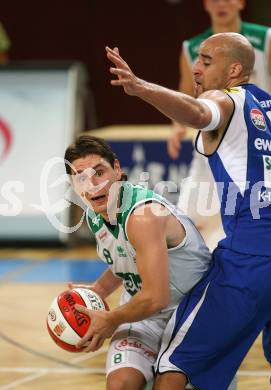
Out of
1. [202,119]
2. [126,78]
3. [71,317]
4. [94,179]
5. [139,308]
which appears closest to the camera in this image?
[126,78]

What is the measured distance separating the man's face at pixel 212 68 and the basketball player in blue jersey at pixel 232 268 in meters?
0.10

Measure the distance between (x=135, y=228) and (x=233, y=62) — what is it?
3.22 ft

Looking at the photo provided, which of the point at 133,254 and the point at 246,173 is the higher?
the point at 246,173

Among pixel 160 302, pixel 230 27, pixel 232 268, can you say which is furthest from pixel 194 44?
pixel 160 302

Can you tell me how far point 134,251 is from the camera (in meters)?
4.59

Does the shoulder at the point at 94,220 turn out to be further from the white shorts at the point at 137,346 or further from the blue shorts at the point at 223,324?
the blue shorts at the point at 223,324

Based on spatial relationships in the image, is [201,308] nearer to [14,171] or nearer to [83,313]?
[83,313]

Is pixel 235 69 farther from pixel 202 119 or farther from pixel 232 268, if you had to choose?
pixel 232 268

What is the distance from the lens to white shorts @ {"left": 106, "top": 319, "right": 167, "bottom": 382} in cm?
457

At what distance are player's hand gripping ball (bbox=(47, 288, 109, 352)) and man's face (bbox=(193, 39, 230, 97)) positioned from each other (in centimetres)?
120

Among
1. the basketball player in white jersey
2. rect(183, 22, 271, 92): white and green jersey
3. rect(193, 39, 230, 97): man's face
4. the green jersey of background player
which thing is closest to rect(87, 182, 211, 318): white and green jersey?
the green jersey of background player

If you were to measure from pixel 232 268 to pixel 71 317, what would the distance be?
843mm

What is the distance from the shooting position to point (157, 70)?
45.9 ft

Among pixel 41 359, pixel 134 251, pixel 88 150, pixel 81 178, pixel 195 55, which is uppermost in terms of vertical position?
pixel 195 55
